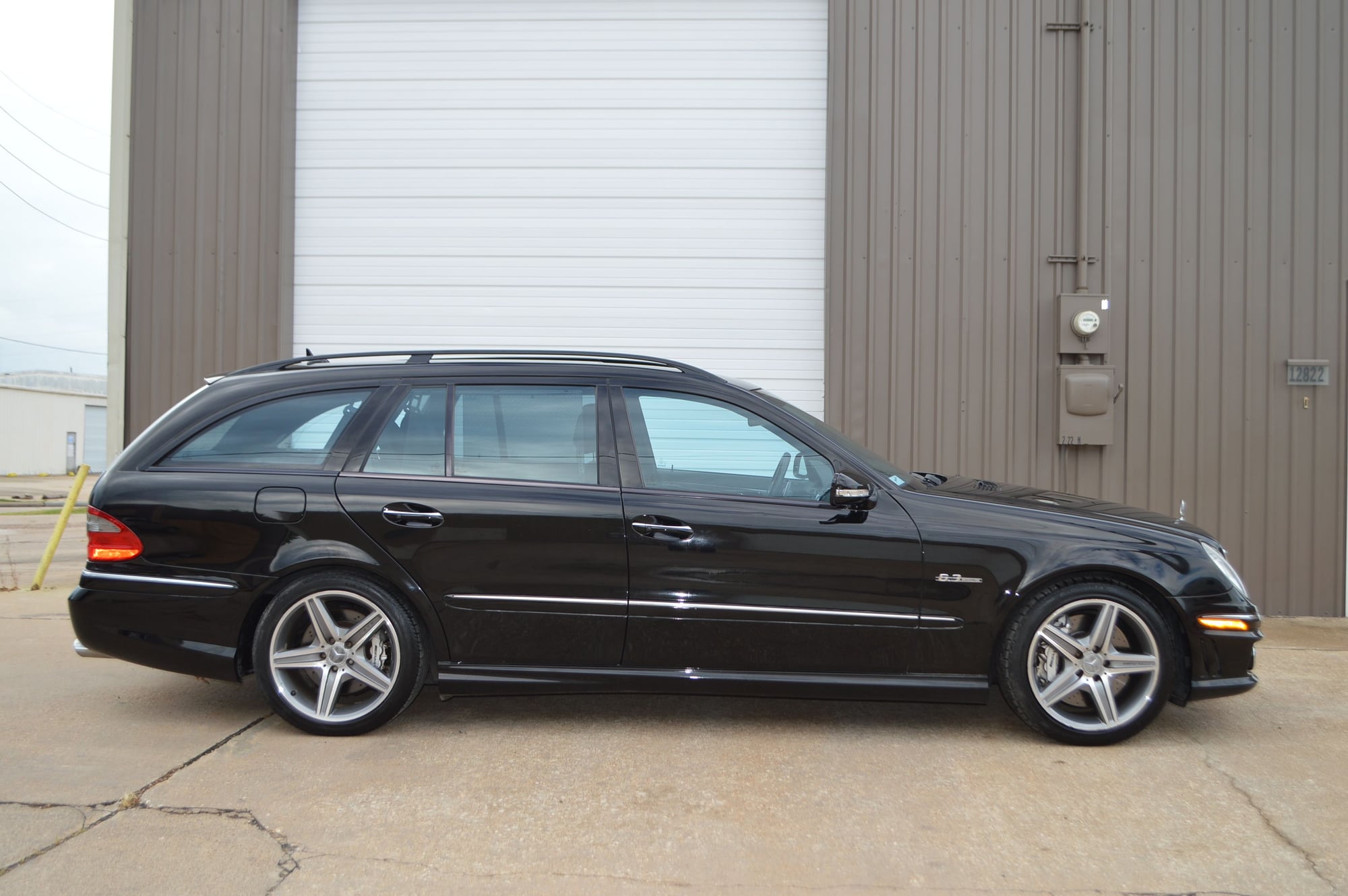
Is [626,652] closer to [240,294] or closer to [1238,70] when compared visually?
[240,294]

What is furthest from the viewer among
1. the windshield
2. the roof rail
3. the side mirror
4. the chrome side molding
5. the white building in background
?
the white building in background

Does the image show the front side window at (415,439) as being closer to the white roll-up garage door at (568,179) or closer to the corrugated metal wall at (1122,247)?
the white roll-up garage door at (568,179)

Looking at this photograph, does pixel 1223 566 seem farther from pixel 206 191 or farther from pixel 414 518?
pixel 206 191

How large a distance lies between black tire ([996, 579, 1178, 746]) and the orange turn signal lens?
0.13 meters

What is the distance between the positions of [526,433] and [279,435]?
3.57 feet

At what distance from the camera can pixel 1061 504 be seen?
4.20 m

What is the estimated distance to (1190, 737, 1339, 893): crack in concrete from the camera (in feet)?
9.25

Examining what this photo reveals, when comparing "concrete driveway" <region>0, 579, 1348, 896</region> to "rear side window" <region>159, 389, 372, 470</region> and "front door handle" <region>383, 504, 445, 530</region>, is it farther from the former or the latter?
"rear side window" <region>159, 389, 372, 470</region>

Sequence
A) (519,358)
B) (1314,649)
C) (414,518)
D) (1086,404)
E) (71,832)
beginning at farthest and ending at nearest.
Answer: (1086,404)
(1314,649)
(519,358)
(414,518)
(71,832)

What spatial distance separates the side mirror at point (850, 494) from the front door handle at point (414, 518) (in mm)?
1618

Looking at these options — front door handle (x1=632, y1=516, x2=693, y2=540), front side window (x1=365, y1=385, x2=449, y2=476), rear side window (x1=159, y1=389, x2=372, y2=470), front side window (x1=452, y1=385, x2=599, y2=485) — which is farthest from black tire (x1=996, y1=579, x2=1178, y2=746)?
rear side window (x1=159, y1=389, x2=372, y2=470)

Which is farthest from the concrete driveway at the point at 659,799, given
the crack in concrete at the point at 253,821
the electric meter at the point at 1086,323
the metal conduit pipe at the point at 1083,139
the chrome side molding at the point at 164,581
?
the metal conduit pipe at the point at 1083,139

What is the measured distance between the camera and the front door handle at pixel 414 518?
3.98m


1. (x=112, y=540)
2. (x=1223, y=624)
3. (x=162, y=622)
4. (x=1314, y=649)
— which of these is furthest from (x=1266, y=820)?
(x=112, y=540)
